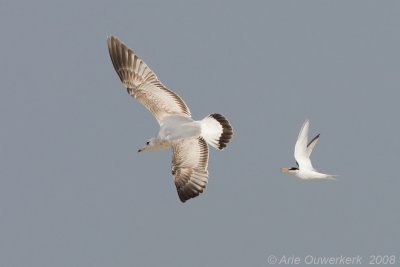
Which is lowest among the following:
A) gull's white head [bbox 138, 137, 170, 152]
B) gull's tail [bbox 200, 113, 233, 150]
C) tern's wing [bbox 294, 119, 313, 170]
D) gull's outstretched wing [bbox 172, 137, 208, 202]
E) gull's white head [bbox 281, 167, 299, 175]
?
gull's outstretched wing [bbox 172, 137, 208, 202]

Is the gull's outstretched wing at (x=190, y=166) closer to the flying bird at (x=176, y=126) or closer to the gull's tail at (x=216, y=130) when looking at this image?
the flying bird at (x=176, y=126)

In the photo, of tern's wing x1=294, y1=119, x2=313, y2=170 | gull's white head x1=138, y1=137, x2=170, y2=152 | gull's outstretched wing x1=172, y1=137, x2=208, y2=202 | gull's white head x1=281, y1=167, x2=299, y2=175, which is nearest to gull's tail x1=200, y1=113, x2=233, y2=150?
gull's outstretched wing x1=172, y1=137, x2=208, y2=202

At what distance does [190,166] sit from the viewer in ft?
67.4

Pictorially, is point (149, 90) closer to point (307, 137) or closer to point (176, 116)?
point (176, 116)

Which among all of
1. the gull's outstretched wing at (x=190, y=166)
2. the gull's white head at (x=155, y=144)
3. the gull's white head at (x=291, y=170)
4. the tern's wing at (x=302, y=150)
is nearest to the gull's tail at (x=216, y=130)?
the gull's outstretched wing at (x=190, y=166)

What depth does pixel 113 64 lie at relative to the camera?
2245 cm

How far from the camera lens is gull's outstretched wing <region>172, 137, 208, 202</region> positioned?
20391mm

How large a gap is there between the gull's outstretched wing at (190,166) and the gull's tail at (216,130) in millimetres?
188

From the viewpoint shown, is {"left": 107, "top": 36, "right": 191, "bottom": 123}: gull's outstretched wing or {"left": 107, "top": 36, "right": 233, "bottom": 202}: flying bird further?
{"left": 107, "top": 36, "right": 191, "bottom": 123}: gull's outstretched wing

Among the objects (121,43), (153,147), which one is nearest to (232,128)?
(153,147)

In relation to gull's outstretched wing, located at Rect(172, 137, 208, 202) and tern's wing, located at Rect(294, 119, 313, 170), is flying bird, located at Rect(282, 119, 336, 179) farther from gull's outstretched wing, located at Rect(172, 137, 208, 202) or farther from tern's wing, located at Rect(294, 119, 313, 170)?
gull's outstretched wing, located at Rect(172, 137, 208, 202)

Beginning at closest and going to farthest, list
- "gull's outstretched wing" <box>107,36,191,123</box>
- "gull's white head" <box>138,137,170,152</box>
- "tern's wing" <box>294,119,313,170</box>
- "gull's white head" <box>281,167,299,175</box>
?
"gull's white head" <box>138,137,170,152</box> < "gull's outstretched wing" <box>107,36,191,123</box> < "gull's white head" <box>281,167,299,175</box> < "tern's wing" <box>294,119,313,170</box>

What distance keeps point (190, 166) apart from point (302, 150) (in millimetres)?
3687

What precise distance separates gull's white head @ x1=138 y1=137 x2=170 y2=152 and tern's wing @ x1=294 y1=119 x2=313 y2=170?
3.51 m
